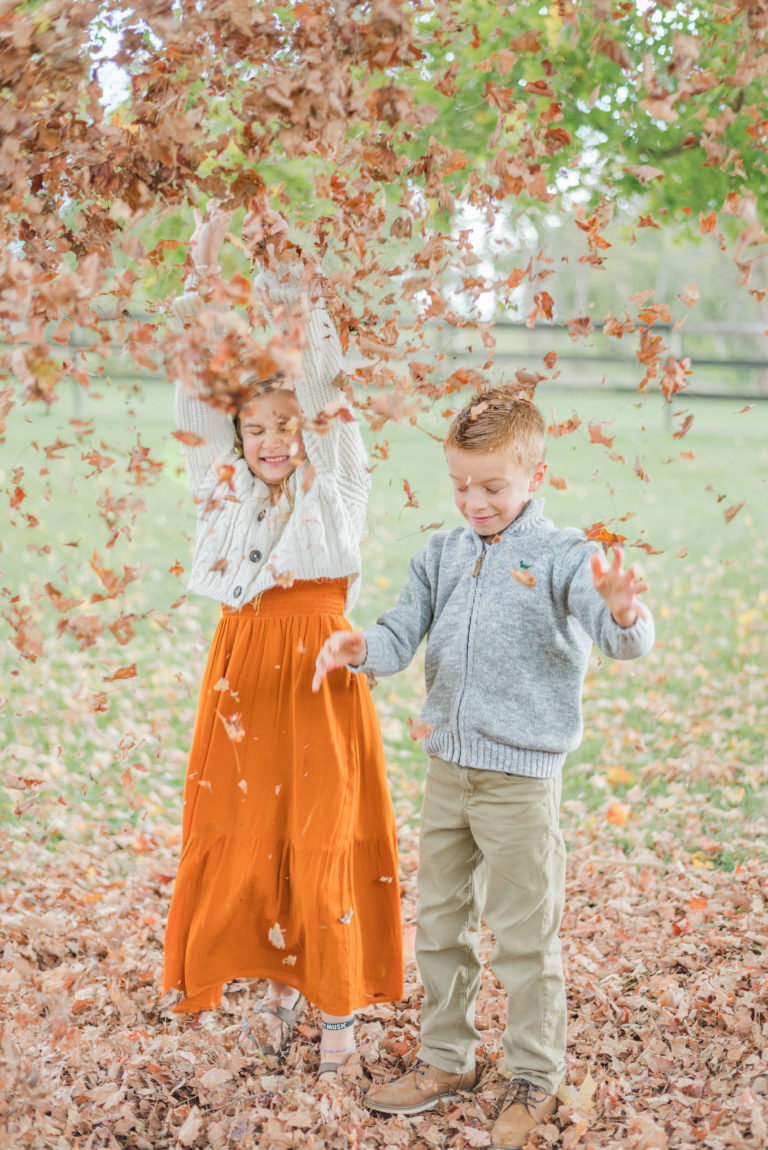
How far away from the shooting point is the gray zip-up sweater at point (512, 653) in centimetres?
284

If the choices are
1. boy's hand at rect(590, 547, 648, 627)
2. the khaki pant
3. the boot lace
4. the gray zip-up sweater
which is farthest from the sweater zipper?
the boot lace

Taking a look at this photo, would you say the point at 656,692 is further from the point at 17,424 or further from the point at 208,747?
the point at 17,424

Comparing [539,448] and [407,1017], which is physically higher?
[539,448]

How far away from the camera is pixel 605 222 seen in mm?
3143

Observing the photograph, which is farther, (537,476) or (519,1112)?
(537,476)

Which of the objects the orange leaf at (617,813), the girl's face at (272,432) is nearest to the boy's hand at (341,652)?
the girl's face at (272,432)

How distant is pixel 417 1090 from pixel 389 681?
5.24 m

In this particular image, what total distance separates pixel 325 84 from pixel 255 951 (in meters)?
2.37

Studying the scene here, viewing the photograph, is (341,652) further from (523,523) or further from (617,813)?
(617,813)

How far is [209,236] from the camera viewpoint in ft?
9.58

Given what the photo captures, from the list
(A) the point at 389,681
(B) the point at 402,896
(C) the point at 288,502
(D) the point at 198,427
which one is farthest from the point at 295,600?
(A) the point at 389,681

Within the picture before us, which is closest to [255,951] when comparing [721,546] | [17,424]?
[721,546]

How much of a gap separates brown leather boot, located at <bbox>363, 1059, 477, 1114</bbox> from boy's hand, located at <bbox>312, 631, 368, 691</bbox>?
1.18 meters

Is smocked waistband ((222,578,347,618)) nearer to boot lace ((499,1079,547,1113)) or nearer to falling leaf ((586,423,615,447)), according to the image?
falling leaf ((586,423,615,447))
